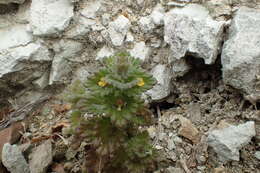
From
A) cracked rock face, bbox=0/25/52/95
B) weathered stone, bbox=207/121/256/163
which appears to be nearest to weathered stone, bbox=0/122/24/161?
cracked rock face, bbox=0/25/52/95

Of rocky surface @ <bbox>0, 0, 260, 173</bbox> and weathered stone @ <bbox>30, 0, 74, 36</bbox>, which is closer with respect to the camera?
rocky surface @ <bbox>0, 0, 260, 173</bbox>

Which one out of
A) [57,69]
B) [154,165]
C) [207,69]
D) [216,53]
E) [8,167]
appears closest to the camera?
[154,165]

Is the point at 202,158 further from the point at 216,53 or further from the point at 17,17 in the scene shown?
the point at 17,17

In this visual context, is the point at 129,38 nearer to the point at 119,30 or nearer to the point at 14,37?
the point at 119,30

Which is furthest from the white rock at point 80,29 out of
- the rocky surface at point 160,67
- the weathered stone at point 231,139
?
the weathered stone at point 231,139

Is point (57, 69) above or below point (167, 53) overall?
below

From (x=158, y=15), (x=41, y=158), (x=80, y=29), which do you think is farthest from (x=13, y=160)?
(x=158, y=15)

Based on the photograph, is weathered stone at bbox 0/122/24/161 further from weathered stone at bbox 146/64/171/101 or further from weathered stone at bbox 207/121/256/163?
weathered stone at bbox 207/121/256/163

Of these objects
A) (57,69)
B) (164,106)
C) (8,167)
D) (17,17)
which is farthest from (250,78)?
(17,17)
